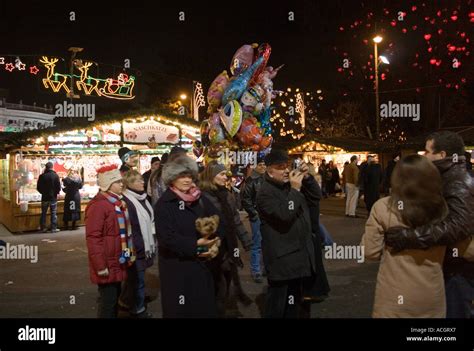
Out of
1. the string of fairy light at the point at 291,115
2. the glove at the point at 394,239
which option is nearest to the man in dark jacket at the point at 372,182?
the glove at the point at 394,239

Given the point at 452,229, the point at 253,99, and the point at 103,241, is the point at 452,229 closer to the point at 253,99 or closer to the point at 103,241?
the point at 103,241

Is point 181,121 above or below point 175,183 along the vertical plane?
above

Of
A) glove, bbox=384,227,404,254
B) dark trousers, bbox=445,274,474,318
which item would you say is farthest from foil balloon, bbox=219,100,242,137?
glove, bbox=384,227,404,254

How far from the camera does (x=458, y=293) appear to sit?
3600 mm

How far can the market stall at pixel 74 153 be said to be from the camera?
1291 cm

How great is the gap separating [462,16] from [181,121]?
48.6 feet

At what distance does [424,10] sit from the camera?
74.0 ft

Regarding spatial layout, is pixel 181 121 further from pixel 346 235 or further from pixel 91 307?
pixel 91 307

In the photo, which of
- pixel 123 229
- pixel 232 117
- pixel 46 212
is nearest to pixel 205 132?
pixel 232 117

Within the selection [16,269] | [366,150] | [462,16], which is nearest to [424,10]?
[462,16]

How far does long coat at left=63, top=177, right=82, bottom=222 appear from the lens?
1280cm

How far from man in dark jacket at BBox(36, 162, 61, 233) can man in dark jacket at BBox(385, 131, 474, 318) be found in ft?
35.0

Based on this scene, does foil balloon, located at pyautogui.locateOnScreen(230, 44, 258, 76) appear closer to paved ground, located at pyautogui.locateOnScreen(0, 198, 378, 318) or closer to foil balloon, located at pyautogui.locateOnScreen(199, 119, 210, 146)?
foil balloon, located at pyautogui.locateOnScreen(199, 119, 210, 146)

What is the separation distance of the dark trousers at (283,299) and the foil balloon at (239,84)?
7.85 meters
